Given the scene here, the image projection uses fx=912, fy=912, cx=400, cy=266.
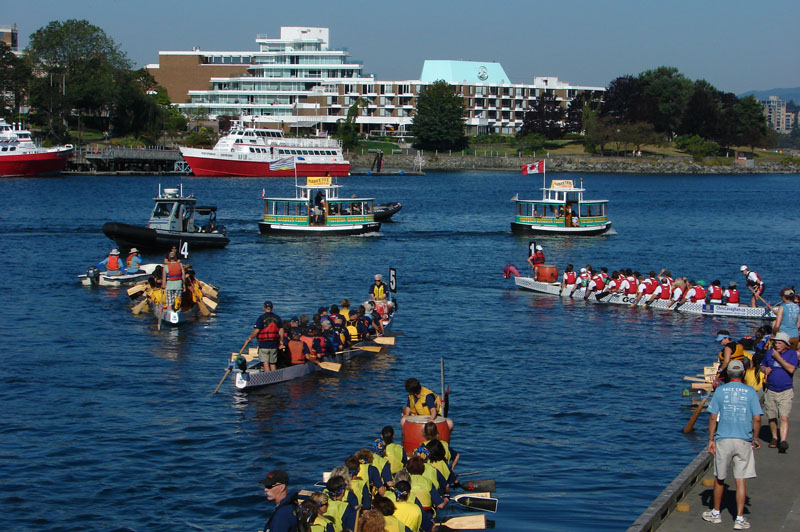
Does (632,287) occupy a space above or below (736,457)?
below

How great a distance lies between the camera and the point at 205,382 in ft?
86.1

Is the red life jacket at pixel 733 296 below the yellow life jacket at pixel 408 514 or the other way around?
the other way around

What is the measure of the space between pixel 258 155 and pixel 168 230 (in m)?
75.9

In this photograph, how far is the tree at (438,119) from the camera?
167m

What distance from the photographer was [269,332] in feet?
80.1

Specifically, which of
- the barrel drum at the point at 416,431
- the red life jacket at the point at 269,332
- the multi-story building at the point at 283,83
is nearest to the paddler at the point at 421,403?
the barrel drum at the point at 416,431

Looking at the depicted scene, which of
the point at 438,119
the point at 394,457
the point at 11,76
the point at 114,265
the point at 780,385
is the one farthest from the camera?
the point at 438,119

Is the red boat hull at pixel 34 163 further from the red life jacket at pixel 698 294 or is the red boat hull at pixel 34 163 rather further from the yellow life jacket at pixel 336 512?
the yellow life jacket at pixel 336 512

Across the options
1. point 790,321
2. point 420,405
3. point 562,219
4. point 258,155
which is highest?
point 258,155

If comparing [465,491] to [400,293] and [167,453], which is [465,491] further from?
[400,293]

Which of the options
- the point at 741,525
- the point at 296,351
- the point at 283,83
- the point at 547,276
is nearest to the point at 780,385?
the point at 741,525

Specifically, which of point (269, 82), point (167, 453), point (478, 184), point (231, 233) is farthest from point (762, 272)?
point (269, 82)

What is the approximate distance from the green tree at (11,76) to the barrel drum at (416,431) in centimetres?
13529

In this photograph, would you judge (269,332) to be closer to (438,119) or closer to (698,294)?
(698,294)
